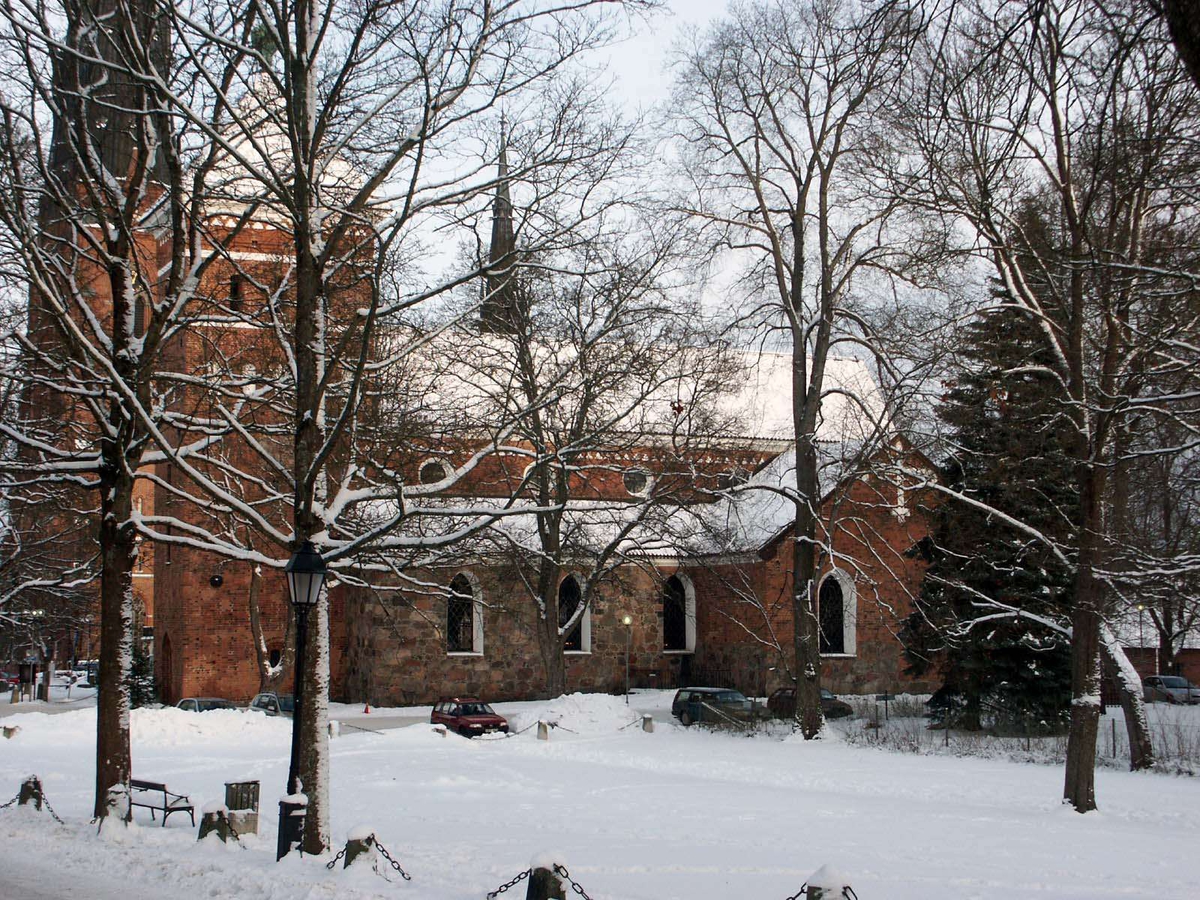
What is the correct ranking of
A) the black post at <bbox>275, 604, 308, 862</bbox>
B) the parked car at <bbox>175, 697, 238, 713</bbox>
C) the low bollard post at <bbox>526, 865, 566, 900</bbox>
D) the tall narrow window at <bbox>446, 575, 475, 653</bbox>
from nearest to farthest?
1. the low bollard post at <bbox>526, 865, 566, 900</bbox>
2. the black post at <bbox>275, 604, 308, 862</bbox>
3. the parked car at <bbox>175, 697, 238, 713</bbox>
4. the tall narrow window at <bbox>446, 575, 475, 653</bbox>

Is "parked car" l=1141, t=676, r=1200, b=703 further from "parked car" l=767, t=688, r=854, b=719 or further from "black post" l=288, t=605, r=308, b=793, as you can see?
"black post" l=288, t=605, r=308, b=793

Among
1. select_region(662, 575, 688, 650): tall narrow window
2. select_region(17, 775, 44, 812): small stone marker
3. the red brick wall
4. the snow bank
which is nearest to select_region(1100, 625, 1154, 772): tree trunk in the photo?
the snow bank

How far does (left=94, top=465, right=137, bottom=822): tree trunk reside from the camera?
12.3 metres

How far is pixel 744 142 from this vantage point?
26.2 meters

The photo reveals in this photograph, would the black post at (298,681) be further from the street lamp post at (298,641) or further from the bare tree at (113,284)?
the bare tree at (113,284)

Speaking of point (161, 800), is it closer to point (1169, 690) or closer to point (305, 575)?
point (305, 575)

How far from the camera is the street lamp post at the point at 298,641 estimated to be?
9875 millimetres

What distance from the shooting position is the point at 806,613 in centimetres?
2578

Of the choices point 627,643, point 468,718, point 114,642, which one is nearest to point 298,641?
point 114,642

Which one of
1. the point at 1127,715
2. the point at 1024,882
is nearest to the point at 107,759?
the point at 1024,882

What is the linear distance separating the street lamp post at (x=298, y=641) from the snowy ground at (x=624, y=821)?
331 millimetres

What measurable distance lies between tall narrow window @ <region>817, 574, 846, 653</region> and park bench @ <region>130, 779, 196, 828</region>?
25638mm

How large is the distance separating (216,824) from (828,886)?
6.91 meters

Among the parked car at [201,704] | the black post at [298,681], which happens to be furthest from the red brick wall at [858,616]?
the black post at [298,681]
